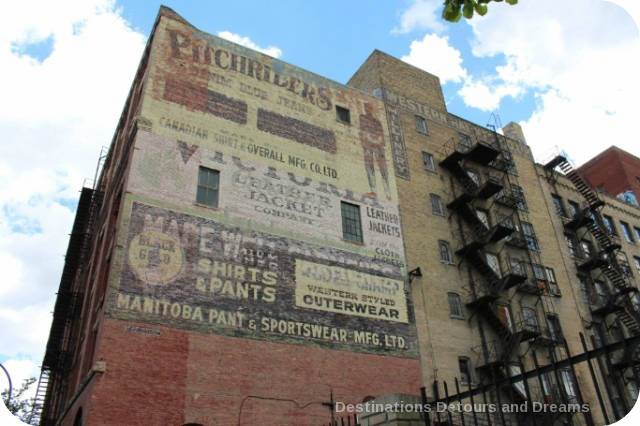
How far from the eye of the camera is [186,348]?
64.6 feet

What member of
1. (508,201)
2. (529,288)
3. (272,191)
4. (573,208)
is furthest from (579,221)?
(272,191)

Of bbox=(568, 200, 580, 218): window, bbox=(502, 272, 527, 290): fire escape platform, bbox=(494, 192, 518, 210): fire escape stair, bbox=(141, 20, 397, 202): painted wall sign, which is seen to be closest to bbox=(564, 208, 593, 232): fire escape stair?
bbox=(568, 200, 580, 218): window

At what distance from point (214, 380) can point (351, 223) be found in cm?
1078

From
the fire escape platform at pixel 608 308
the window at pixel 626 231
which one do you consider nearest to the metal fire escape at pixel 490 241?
the fire escape platform at pixel 608 308

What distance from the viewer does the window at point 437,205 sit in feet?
105

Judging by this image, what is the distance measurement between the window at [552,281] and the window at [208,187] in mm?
21918

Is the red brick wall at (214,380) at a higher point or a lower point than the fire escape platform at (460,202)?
lower

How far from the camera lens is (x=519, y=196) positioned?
122ft

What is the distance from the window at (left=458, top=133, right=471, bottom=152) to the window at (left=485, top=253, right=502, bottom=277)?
8.01m

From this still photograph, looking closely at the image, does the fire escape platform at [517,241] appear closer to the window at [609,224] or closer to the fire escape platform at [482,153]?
the fire escape platform at [482,153]

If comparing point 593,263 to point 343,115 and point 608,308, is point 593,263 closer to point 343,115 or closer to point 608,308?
point 608,308

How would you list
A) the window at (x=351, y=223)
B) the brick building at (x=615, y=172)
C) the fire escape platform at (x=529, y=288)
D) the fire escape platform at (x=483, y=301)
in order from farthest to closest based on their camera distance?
the brick building at (x=615, y=172)
the fire escape platform at (x=529, y=288)
the fire escape platform at (x=483, y=301)
the window at (x=351, y=223)

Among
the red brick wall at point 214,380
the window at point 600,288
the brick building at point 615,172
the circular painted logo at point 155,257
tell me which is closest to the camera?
the red brick wall at point 214,380

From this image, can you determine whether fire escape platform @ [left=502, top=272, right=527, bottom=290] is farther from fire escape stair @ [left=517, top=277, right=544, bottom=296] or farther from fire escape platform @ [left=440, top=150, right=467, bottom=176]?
fire escape platform @ [left=440, top=150, right=467, bottom=176]
